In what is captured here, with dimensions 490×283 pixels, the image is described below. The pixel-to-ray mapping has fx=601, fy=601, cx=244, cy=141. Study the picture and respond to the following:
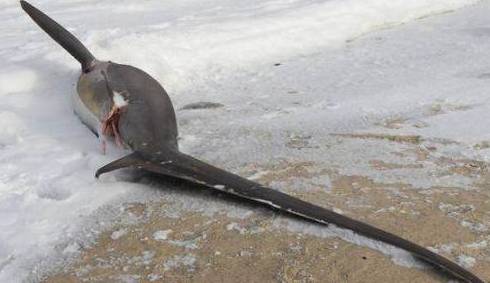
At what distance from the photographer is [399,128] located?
11.1 feet

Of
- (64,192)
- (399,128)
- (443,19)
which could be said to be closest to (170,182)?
(64,192)

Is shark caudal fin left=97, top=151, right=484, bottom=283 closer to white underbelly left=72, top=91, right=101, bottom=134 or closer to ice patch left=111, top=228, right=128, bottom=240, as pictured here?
ice patch left=111, top=228, right=128, bottom=240

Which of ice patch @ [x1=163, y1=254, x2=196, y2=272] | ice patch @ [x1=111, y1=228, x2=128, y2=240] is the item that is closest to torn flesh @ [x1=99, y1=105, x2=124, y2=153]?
ice patch @ [x1=111, y1=228, x2=128, y2=240]

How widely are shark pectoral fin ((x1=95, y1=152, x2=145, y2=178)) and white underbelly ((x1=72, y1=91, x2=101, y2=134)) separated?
0.63 m

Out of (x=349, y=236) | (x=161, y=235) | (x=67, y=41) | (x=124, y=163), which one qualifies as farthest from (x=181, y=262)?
(x=67, y=41)

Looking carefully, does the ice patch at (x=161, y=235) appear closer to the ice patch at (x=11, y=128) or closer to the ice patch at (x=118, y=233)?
the ice patch at (x=118, y=233)

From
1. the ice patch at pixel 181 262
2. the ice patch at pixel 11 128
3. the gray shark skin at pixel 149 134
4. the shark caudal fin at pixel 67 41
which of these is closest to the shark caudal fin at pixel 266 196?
the gray shark skin at pixel 149 134

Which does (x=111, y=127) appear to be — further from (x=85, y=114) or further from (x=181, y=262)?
(x=181, y=262)

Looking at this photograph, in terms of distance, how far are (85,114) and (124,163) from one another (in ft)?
3.14

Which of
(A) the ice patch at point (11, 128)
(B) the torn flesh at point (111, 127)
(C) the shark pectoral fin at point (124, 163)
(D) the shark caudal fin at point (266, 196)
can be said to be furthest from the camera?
(A) the ice patch at point (11, 128)

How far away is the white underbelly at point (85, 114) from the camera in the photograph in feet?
11.2

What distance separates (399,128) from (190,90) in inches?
66.2

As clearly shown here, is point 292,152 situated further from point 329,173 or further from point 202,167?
point 202,167

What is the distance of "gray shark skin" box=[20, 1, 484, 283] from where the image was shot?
2244 millimetres
